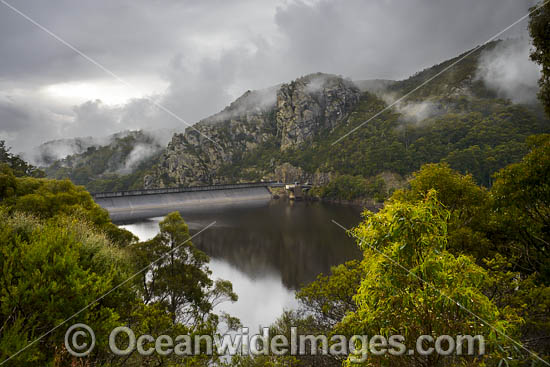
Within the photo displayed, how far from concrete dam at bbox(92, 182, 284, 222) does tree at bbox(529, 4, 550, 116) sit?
151ft

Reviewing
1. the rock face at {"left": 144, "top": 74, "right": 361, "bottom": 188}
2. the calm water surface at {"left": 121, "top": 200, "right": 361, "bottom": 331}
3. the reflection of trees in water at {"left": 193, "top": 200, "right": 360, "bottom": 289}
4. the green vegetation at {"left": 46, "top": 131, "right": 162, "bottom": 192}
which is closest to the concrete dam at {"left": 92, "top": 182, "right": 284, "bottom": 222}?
the calm water surface at {"left": 121, "top": 200, "right": 361, "bottom": 331}

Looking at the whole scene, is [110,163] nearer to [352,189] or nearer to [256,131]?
[256,131]

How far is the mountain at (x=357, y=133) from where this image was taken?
64.4m

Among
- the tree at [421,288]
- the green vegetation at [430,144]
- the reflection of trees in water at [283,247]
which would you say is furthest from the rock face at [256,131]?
the tree at [421,288]

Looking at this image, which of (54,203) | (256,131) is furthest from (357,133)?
(54,203)

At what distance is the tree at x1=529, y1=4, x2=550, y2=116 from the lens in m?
6.76

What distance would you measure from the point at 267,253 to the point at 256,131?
105m

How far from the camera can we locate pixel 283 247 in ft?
85.1

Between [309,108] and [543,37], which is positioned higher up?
[309,108]

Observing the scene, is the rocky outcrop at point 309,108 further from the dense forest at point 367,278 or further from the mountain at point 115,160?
the dense forest at point 367,278

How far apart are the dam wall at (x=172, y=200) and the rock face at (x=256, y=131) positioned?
37.2m

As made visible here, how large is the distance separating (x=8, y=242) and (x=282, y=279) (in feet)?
47.5

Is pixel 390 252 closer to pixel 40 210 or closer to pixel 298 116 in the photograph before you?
pixel 40 210

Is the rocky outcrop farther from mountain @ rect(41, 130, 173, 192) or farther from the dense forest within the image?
the dense forest
